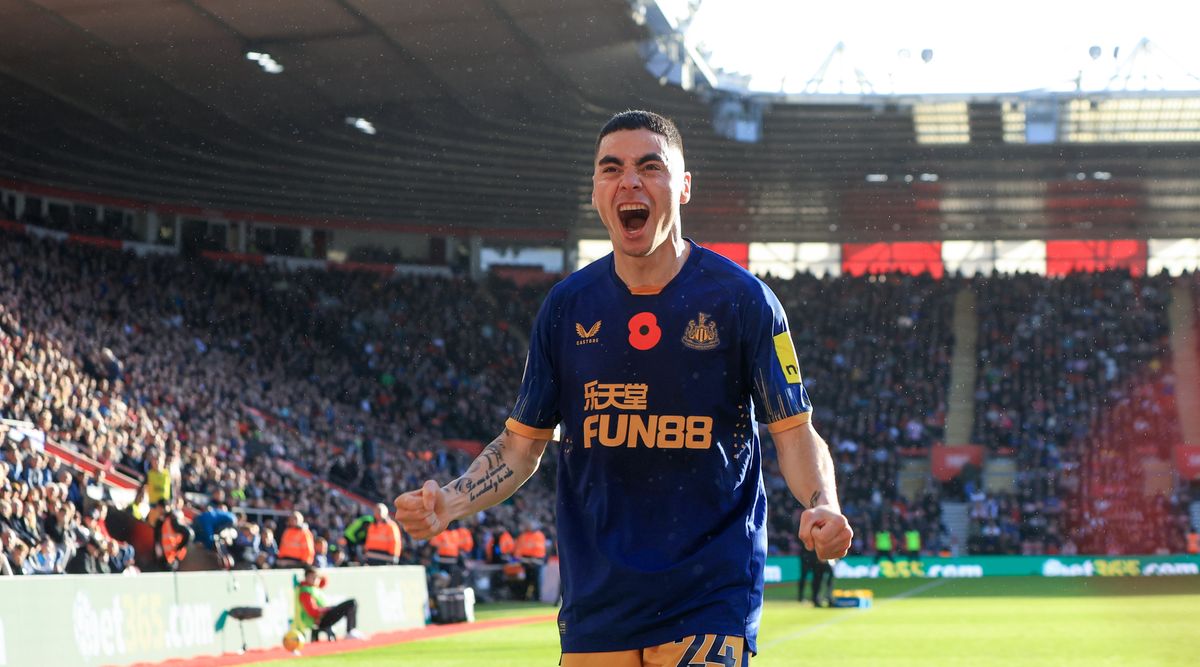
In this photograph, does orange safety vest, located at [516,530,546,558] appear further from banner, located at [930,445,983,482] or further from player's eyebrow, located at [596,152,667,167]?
player's eyebrow, located at [596,152,667,167]

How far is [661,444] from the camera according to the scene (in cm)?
440

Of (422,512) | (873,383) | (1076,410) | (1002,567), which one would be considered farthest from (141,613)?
(1076,410)

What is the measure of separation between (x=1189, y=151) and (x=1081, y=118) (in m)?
5.27

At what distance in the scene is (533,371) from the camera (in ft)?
15.7

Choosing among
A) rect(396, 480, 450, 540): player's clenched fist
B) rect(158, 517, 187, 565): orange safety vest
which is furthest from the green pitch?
rect(396, 480, 450, 540): player's clenched fist

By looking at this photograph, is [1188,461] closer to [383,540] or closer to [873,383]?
[873,383]

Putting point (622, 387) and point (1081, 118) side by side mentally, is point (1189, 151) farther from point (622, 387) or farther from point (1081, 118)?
point (622, 387)

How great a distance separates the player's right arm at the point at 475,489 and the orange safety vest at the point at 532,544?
2604 cm

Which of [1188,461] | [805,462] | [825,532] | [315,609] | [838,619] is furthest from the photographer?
[1188,461]

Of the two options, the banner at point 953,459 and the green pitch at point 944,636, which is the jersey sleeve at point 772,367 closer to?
the green pitch at point 944,636

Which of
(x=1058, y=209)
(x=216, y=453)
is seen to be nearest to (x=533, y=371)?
(x=216, y=453)

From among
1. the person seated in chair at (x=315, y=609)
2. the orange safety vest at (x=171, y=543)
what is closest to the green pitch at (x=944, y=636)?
the person seated in chair at (x=315, y=609)

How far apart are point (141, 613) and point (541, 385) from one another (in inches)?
447

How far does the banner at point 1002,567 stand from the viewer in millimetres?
39531
